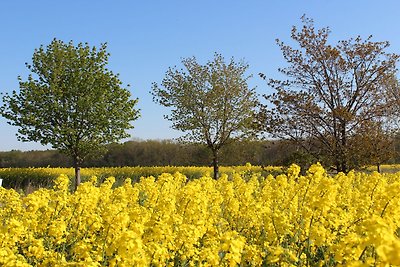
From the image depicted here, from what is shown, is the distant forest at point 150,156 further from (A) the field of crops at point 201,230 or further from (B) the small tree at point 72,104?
(A) the field of crops at point 201,230

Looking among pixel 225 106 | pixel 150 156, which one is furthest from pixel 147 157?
pixel 225 106

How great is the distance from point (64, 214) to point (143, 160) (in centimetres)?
2931

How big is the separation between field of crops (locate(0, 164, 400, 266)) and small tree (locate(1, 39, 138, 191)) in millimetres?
11904

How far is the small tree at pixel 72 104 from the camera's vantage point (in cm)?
1981

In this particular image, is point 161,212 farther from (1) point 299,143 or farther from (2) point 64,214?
(1) point 299,143

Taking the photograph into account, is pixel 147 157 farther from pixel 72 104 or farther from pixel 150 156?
pixel 72 104

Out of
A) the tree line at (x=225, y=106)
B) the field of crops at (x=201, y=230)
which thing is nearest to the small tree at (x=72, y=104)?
the tree line at (x=225, y=106)

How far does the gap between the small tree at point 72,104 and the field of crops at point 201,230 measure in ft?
39.1

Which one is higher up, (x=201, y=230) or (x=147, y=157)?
(x=147, y=157)

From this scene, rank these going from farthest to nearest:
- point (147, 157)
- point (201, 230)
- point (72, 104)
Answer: point (147, 157), point (72, 104), point (201, 230)

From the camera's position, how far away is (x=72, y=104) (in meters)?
20.3

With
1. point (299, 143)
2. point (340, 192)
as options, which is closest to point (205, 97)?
point (299, 143)

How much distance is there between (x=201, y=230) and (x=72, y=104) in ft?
52.7

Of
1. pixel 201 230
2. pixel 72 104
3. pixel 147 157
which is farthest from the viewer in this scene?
pixel 147 157
